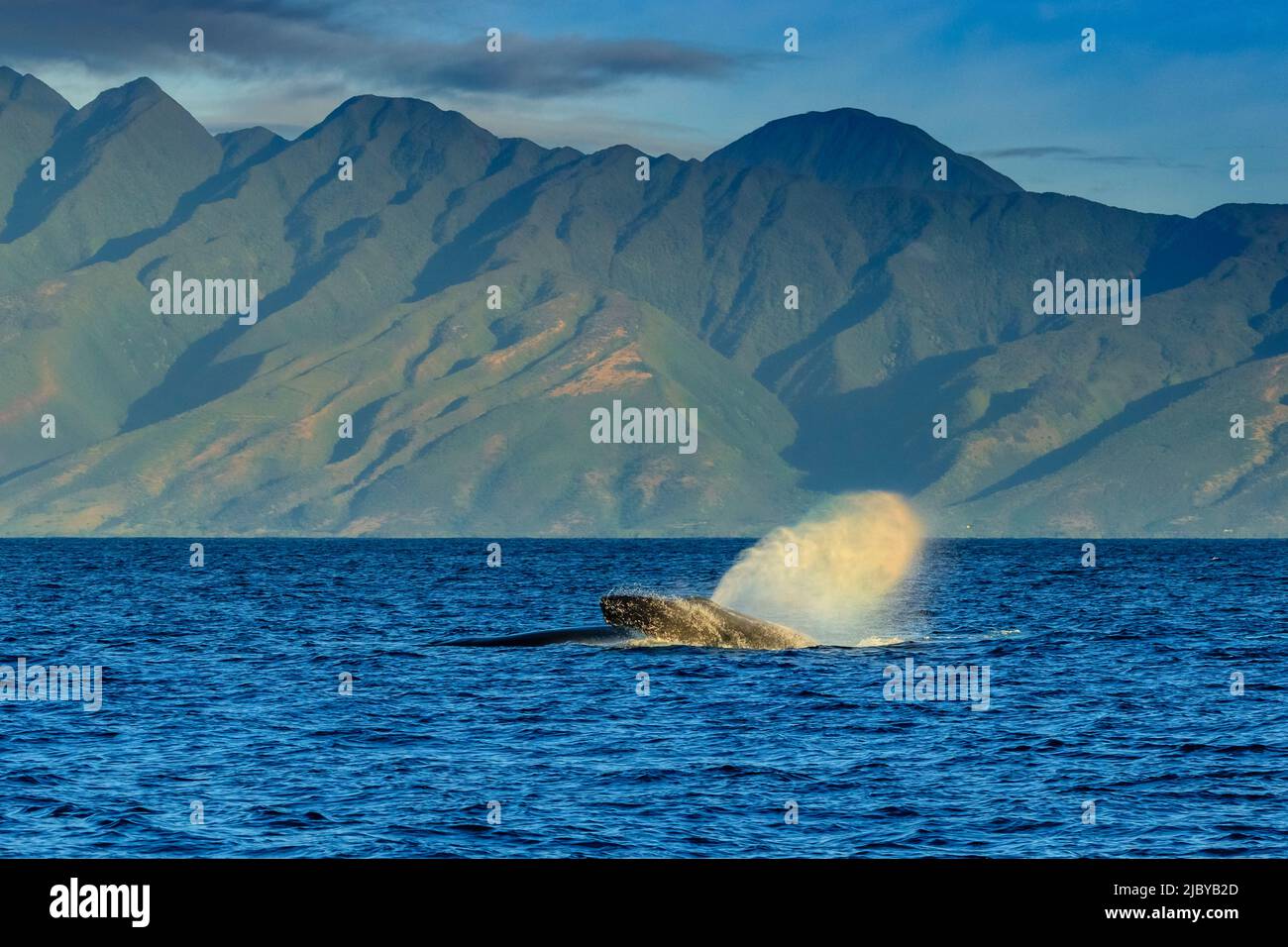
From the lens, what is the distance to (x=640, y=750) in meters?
39.1

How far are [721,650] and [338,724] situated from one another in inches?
841

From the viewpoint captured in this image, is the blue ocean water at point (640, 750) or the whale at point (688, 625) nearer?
the blue ocean water at point (640, 750)

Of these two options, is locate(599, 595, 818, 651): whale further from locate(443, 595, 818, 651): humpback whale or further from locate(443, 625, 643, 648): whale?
locate(443, 625, 643, 648): whale

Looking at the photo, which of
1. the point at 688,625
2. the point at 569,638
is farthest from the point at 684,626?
the point at 569,638

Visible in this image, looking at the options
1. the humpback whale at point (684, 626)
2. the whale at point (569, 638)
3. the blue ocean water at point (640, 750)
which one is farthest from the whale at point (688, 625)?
the blue ocean water at point (640, 750)

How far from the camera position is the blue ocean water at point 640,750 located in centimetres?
2895

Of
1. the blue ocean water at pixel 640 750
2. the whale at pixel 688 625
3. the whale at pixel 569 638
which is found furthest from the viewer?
the whale at pixel 569 638

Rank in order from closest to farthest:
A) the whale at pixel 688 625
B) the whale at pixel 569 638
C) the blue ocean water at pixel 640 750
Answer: the blue ocean water at pixel 640 750 < the whale at pixel 688 625 < the whale at pixel 569 638

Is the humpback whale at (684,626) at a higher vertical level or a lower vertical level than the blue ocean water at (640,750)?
higher

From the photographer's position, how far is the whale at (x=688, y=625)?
6247cm

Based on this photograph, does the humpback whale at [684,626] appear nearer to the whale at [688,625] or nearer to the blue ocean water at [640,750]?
the whale at [688,625]

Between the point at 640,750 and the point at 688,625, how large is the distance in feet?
76.5

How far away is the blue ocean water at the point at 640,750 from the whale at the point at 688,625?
1617 mm
